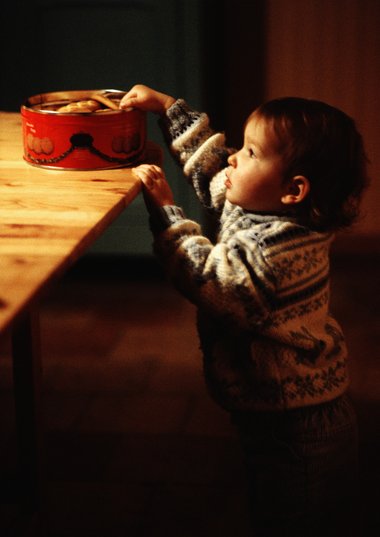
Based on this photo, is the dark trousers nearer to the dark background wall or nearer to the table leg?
the table leg

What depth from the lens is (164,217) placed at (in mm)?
1232

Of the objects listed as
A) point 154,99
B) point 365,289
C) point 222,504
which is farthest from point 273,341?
point 365,289

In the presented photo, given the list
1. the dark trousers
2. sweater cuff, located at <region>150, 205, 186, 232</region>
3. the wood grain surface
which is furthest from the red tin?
the dark trousers

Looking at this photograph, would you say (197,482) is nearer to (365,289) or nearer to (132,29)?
(365,289)

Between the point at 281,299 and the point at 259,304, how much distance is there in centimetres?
4

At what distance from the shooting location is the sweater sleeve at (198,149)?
146 cm

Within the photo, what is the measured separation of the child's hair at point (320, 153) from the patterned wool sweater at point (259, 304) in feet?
0.12

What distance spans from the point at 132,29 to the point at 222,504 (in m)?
1.50

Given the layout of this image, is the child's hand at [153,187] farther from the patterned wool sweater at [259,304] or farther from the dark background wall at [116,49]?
the dark background wall at [116,49]

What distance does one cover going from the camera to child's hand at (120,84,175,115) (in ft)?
4.61

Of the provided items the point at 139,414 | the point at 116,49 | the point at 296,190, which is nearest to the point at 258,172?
the point at 296,190

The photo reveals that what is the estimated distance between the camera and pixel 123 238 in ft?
9.37

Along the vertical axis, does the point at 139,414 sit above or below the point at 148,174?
below

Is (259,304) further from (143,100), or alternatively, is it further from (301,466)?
(143,100)
